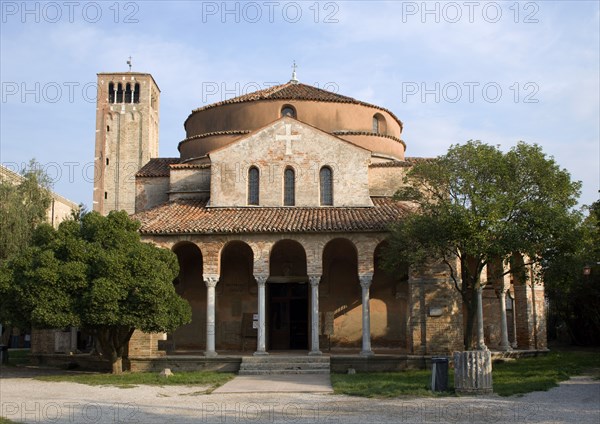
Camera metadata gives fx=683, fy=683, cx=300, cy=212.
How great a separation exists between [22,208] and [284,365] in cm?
1996

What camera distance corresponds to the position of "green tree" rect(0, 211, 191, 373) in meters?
21.2

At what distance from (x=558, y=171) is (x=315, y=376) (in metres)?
10.0

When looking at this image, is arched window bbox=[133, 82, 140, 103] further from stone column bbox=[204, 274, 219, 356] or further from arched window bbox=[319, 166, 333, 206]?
stone column bbox=[204, 274, 219, 356]

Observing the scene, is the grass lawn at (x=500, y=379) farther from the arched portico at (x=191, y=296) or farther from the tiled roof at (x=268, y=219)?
the arched portico at (x=191, y=296)

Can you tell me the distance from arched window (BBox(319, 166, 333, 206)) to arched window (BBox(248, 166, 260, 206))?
2605 millimetres

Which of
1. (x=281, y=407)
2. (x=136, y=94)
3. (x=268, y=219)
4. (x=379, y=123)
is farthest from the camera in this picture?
(x=136, y=94)

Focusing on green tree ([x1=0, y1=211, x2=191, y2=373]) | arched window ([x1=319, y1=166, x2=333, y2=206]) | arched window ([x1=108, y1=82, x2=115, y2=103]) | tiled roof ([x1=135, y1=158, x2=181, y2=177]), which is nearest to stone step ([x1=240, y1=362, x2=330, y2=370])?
green tree ([x1=0, y1=211, x2=191, y2=373])

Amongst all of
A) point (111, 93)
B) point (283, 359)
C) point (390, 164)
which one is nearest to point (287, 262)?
point (283, 359)

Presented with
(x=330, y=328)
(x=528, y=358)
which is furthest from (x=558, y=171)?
(x=330, y=328)

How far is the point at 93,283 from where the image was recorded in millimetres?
21438

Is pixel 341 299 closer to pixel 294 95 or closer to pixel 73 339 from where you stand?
pixel 294 95

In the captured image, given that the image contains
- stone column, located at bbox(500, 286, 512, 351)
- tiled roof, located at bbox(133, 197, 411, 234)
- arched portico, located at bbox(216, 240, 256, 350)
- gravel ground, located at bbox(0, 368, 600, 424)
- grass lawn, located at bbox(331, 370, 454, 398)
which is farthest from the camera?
arched portico, located at bbox(216, 240, 256, 350)

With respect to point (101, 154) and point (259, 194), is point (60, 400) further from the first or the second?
point (101, 154)

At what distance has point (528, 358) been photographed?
27.5 metres
